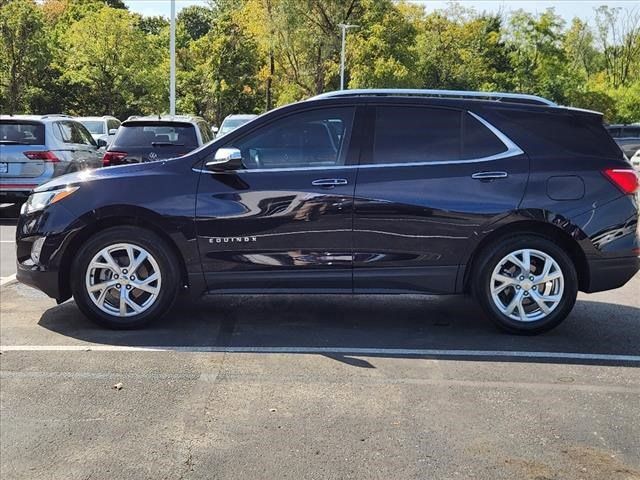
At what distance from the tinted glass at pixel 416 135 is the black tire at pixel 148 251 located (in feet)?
5.76

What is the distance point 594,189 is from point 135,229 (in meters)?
3.47

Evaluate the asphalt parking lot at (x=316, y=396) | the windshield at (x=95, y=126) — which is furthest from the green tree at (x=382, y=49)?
the asphalt parking lot at (x=316, y=396)

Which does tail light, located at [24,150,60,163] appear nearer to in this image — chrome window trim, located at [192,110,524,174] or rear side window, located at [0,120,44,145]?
rear side window, located at [0,120,44,145]

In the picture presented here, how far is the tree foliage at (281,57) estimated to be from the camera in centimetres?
3631

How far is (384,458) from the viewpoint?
3.37 meters

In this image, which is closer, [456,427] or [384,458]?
[384,458]

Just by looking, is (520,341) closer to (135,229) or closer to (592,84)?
(135,229)

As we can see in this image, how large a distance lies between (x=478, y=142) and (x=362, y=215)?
1064mm

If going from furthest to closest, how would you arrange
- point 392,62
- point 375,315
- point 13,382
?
point 392,62
point 375,315
point 13,382

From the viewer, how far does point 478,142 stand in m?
5.32

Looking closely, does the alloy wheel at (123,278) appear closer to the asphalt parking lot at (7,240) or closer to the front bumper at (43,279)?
the front bumper at (43,279)

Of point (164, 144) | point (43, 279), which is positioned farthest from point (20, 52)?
point (43, 279)

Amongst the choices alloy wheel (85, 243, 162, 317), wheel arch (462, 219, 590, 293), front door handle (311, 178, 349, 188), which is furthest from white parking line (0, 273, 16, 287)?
wheel arch (462, 219, 590, 293)

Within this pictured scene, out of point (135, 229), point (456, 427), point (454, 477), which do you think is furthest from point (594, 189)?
point (135, 229)
